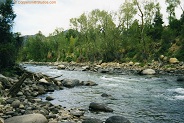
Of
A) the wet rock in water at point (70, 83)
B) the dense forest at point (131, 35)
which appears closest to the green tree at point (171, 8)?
the dense forest at point (131, 35)

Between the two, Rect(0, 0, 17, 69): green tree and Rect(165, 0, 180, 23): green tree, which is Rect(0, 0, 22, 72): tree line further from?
Rect(165, 0, 180, 23): green tree

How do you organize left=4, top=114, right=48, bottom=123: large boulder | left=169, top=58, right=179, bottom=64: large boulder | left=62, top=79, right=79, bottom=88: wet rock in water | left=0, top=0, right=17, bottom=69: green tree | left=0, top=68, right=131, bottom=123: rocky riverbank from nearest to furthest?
left=4, top=114, right=48, bottom=123: large boulder < left=0, top=68, right=131, bottom=123: rocky riverbank < left=62, top=79, right=79, bottom=88: wet rock in water < left=0, top=0, right=17, bottom=69: green tree < left=169, top=58, right=179, bottom=64: large boulder

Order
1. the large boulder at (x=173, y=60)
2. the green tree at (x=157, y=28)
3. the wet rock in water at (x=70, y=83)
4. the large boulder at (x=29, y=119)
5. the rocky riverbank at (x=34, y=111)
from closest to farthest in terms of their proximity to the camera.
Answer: the large boulder at (x=29, y=119) < the rocky riverbank at (x=34, y=111) < the wet rock in water at (x=70, y=83) < the large boulder at (x=173, y=60) < the green tree at (x=157, y=28)

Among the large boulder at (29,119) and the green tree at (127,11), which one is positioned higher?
the green tree at (127,11)

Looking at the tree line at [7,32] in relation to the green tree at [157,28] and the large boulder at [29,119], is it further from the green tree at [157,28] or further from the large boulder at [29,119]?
the green tree at [157,28]

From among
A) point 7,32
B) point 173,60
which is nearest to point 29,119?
point 7,32

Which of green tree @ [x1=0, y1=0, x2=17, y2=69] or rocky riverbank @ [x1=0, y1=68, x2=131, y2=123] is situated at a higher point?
green tree @ [x1=0, y1=0, x2=17, y2=69]

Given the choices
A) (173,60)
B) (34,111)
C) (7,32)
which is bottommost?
(34,111)

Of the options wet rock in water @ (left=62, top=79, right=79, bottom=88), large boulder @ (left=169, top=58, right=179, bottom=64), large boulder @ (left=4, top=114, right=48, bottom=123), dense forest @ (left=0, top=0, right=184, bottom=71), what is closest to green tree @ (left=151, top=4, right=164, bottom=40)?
dense forest @ (left=0, top=0, right=184, bottom=71)

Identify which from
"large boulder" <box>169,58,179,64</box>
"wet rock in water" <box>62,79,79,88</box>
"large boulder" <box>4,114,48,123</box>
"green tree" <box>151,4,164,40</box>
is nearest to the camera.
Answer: "large boulder" <box>4,114,48,123</box>

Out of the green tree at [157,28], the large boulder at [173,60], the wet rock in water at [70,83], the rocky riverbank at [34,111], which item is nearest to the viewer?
the rocky riverbank at [34,111]

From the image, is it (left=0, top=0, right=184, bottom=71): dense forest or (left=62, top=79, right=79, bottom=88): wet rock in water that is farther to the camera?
(left=0, top=0, right=184, bottom=71): dense forest

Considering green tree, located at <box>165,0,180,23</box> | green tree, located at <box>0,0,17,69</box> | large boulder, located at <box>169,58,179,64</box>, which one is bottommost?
large boulder, located at <box>169,58,179,64</box>

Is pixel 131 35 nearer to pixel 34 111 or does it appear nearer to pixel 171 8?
pixel 171 8
